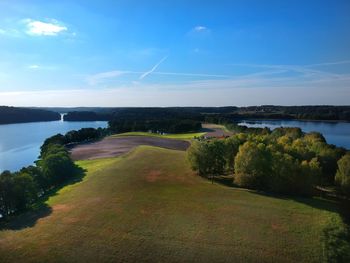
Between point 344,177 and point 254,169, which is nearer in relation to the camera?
point 344,177

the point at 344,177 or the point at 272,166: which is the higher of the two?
the point at 272,166

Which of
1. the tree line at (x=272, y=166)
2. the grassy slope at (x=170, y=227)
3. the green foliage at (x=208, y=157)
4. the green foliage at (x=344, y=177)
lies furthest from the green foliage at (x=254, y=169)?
the green foliage at (x=344, y=177)

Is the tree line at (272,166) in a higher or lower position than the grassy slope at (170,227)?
higher

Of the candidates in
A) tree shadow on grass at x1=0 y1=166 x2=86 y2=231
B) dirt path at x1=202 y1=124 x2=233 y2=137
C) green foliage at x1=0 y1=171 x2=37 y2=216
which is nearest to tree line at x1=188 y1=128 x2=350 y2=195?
tree shadow on grass at x1=0 y1=166 x2=86 y2=231

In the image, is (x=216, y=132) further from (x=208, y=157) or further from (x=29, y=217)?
(x=29, y=217)

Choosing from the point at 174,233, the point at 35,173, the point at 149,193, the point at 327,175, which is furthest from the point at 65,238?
the point at 327,175

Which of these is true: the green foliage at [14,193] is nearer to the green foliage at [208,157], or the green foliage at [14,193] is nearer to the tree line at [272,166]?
the green foliage at [208,157]

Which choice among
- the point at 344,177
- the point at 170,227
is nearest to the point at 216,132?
the point at 344,177

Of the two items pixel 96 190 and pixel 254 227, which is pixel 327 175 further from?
pixel 96 190
